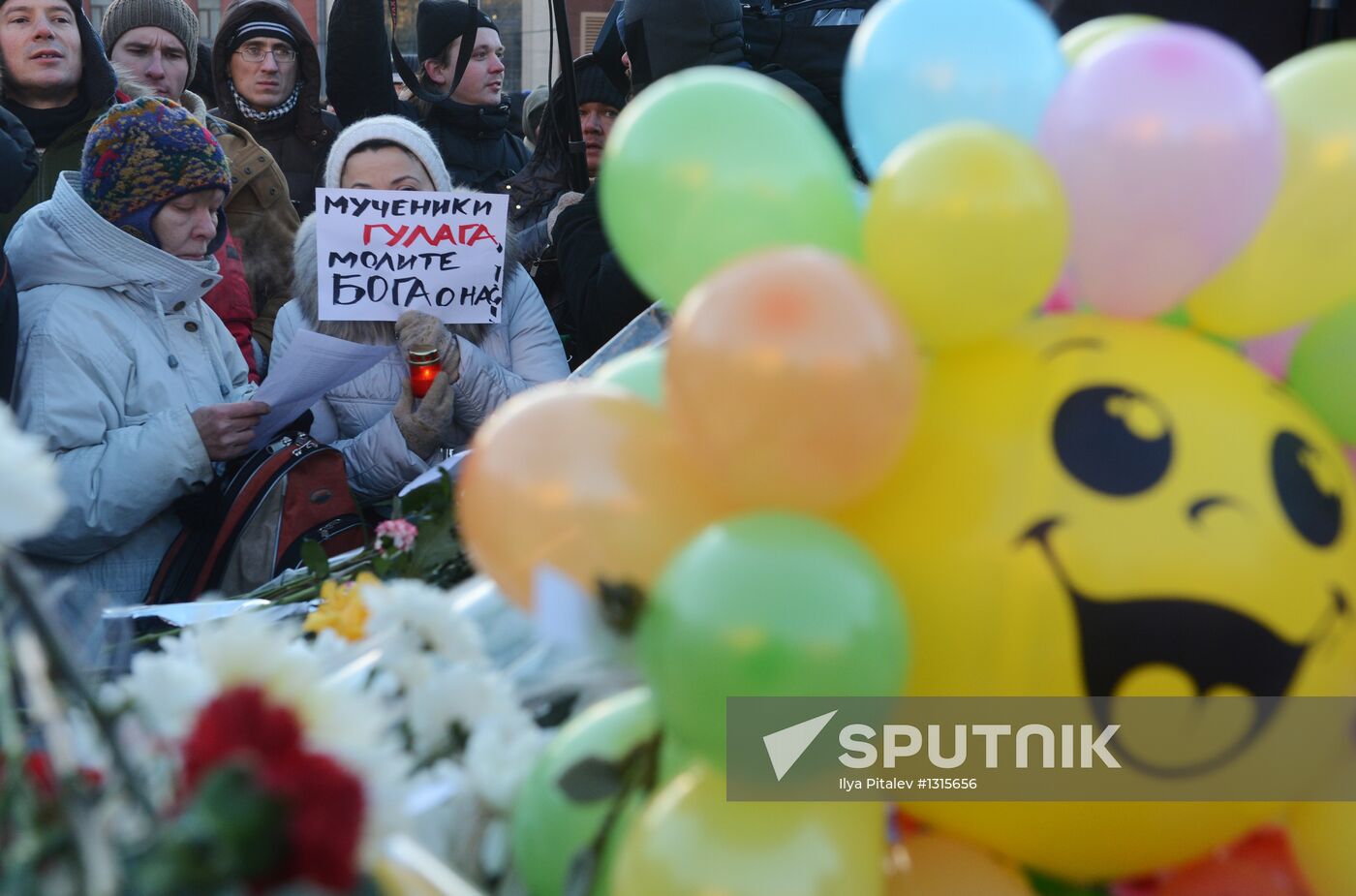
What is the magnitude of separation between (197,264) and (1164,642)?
8.58 feet

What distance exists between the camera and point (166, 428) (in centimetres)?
301

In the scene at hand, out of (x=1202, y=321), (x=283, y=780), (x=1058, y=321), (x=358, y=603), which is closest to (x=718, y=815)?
(x=283, y=780)

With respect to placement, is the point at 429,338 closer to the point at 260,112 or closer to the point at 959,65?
the point at 260,112

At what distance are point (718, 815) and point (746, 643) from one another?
0.64ft

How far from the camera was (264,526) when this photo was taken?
2975 millimetres

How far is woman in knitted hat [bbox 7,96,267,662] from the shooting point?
2.95m

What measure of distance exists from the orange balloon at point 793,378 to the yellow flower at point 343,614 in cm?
88

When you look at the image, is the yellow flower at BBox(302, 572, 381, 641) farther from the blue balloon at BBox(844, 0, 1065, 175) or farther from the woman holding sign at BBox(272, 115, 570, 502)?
the woman holding sign at BBox(272, 115, 570, 502)

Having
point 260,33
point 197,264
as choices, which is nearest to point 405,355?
point 197,264

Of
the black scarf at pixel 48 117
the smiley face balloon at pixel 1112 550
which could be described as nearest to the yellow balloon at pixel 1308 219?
the smiley face balloon at pixel 1112 550

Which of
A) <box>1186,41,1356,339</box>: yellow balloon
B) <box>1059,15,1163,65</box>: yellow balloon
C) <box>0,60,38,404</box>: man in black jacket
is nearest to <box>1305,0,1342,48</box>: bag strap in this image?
<box>1059,15,1163,65</box>: yellow balloon

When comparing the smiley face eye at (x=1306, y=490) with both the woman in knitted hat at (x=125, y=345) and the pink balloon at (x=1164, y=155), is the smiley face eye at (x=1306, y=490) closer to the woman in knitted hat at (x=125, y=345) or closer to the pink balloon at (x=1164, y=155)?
the pink balloon at (x=1164, y=155)

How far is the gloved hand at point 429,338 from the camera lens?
11.0 ft

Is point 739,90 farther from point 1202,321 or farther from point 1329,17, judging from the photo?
point 1329,17
